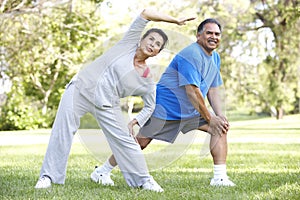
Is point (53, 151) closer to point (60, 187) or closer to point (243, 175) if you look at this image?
point (60, 187)

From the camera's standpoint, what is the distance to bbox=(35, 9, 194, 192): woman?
4.63 m

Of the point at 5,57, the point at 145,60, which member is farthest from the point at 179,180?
the point at 5,57

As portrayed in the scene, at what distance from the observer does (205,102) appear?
534 centimetres

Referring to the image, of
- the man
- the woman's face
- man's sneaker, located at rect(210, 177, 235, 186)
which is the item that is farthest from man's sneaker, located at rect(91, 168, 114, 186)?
the woman's face

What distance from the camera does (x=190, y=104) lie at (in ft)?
17.1

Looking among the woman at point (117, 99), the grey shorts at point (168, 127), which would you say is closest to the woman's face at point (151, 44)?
the woman at point (117, 99)

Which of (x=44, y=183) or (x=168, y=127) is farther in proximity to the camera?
(x=168, y=127)

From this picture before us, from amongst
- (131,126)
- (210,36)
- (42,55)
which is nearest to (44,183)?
(131,126)

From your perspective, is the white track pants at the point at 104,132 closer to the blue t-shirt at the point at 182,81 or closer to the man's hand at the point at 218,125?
the blue t-shirt at the point at 182,81

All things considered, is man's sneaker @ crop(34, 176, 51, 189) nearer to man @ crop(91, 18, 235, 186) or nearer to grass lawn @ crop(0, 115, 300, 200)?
grass lawn @ crop(0, 115, 300, 200)

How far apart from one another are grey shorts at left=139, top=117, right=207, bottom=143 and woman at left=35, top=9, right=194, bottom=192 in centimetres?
27

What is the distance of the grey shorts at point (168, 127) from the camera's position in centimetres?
525

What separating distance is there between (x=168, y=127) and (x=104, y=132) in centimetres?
68

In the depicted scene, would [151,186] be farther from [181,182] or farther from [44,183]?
[44,183]
